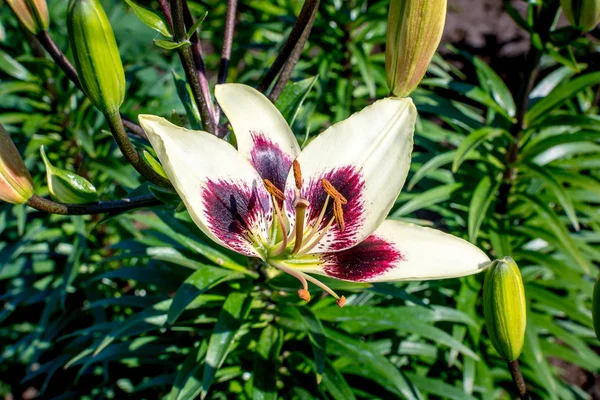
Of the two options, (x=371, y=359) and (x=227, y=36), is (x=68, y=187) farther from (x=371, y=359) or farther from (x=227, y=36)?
(x=371, y=359)

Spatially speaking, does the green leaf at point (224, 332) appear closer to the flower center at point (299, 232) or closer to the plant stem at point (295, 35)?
the flower center at point (299, 232)

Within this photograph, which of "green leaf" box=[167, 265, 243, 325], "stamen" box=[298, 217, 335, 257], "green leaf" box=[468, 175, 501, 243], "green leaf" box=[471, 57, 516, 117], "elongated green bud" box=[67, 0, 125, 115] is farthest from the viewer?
"green leaf" box=[471, 57, 516, 117]

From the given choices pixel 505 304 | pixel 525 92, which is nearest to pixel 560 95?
pixel 525 92

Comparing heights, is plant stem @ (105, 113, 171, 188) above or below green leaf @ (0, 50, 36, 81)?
above

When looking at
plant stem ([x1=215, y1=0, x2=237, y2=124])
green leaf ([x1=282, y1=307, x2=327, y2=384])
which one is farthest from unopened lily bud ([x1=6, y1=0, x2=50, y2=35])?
green leaf ([x1=282, y1=307, x2=327, y2=384])

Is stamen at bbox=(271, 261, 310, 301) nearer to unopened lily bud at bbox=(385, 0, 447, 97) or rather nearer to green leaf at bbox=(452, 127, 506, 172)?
unopened lily bud at bbox=(385, 0, 447, 97)

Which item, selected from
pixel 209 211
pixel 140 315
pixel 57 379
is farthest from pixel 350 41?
pixel 57 379
